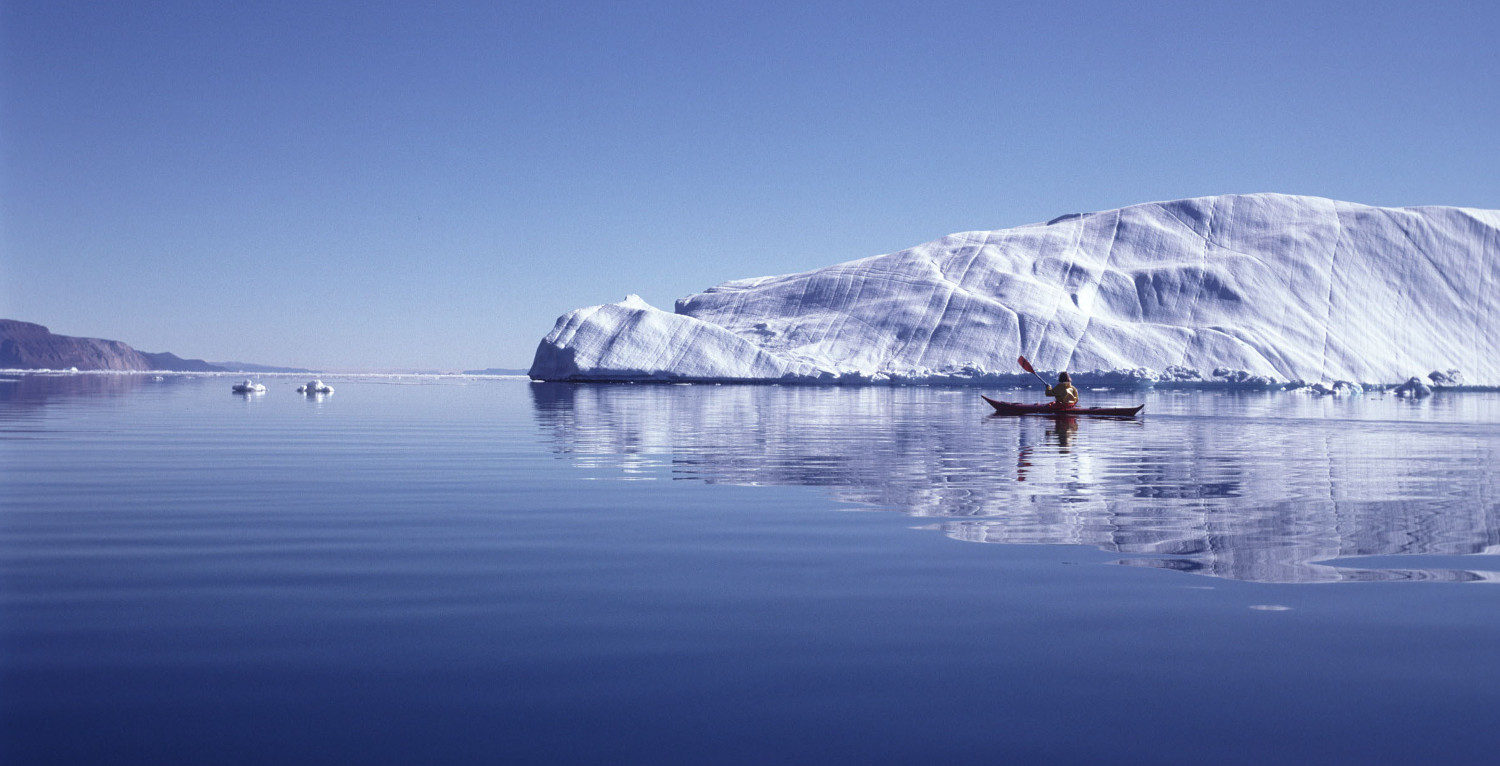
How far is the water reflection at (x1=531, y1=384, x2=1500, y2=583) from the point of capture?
804 centimetres

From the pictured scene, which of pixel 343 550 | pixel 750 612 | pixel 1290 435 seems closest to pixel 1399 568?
pixel 750 612

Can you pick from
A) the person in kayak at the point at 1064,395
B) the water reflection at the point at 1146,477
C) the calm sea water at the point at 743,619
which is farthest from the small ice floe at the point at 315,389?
the calm sea water at the point at 743,619

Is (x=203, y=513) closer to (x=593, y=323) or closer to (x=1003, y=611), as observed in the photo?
(x=1003, y=611)

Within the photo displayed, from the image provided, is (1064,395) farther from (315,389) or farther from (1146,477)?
(315,389)

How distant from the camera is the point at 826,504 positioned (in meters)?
10.5

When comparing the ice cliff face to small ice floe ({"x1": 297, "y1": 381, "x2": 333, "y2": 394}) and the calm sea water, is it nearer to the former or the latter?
small ice floe ({"x1": 297, "y1": 381, "x2": 333, "y2": 394})

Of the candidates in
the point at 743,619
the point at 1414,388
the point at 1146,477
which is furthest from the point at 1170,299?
the point at 743,619

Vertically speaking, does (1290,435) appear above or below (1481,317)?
below

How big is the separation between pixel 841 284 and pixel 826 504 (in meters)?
98.8

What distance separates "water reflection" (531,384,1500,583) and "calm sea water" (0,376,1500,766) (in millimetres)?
82

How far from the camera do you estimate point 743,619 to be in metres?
5.52

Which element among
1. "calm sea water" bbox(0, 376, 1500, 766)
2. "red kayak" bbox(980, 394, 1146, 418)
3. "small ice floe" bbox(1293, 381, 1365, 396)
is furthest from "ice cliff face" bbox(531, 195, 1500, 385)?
"calm sea water" bbox(0, 376, 1500, 766)

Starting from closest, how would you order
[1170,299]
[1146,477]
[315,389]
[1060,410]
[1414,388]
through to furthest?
[1146,477] < [1060,410] < [315,389] < [1414,388] < [1170,299]

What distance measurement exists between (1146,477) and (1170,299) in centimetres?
9686
